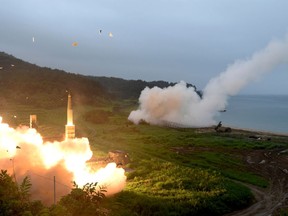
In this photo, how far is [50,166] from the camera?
32.8m

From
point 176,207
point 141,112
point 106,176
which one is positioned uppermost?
point 141,112

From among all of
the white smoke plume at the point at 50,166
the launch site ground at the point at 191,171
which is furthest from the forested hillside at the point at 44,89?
the white smoke plume at the point at 50,166

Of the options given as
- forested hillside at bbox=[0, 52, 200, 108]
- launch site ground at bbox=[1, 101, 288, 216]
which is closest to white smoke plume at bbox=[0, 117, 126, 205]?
launch site ground at bbox=[1, 101, 288, 216]

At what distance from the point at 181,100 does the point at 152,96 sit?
738 cm

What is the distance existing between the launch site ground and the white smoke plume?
8.14 ft

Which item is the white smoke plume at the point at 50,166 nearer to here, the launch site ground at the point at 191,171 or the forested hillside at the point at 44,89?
the launch site ground at the point at 191,171

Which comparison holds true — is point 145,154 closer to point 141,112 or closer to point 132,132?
point 132,132

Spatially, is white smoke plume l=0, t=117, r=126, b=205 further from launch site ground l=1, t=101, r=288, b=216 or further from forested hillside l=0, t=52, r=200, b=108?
forested hillside l=0, t=52, r=200, b=108

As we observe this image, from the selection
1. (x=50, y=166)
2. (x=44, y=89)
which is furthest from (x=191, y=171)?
(x=44, y=89)

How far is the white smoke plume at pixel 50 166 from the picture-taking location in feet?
101

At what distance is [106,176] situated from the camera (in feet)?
115

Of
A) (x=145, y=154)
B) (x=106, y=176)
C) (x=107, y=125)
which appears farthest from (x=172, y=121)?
(x=106, y=176)

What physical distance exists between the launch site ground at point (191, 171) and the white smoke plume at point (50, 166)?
2.48 metres

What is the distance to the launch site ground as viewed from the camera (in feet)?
110
